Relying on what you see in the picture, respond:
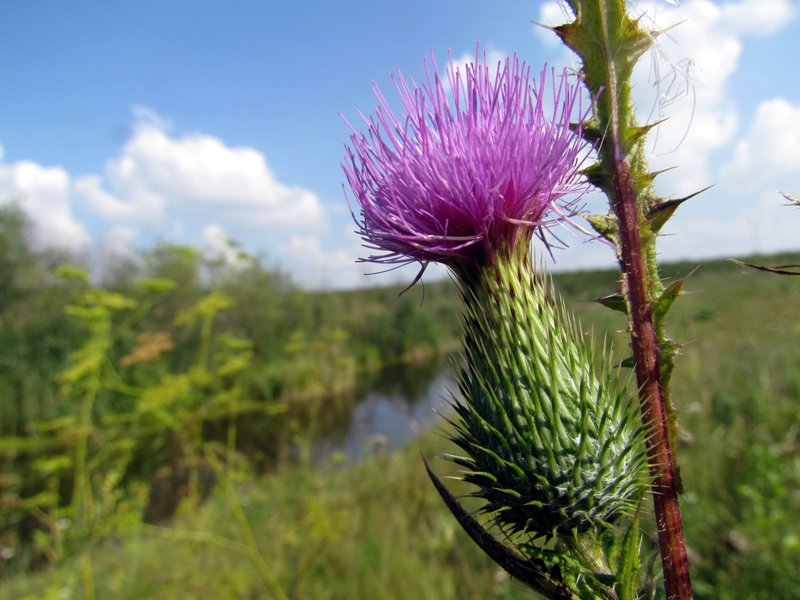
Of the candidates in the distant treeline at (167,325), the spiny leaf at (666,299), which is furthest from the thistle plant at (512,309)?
the distant treeline at (167,325)

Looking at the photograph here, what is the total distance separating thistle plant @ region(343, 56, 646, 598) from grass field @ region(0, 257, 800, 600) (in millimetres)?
440

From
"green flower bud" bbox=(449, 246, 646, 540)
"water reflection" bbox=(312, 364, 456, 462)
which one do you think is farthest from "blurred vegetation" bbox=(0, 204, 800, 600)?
"water reflection" bbox=(312, 364, 456, 462)

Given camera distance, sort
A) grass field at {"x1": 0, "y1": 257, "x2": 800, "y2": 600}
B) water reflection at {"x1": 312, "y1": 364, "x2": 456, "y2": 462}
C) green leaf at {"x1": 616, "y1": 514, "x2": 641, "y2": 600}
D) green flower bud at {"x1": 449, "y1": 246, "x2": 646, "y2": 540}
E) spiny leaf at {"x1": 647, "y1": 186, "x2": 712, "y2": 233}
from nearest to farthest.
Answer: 1. green leaf at {"x1": 616, "y1": 514, "x2": 641, "y2": 600}
2. spiny leaf at {"x1": 647, "y1": 186, "x2": 712, "y2": 233}
3. green flower bud at {"x1": 449, "y1": 246, "x2": 646, "y2": 540}
4. grass field at {"x1": 0, "y1": 257, "x2": 800, "y2": 600}
5. water reflection at {"x1": 312, "y1": 364, "x2": 456, "y2": 462}

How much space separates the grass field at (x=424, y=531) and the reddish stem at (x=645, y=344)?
236 mm

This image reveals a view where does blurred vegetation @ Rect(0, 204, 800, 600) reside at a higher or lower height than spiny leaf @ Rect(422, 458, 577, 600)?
lower

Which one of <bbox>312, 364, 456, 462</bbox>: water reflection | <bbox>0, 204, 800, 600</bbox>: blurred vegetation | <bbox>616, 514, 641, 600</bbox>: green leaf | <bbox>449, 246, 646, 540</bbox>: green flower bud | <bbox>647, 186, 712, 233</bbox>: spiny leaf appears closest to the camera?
<bbox>616, 514, 641, 600</bbox>: green leaf

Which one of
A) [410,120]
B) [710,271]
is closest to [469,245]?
[410,120]

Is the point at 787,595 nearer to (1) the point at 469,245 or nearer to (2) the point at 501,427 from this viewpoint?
(2) the point at 501,427

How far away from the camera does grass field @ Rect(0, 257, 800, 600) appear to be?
325 centimetres

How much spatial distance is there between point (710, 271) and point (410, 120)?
97.8 ft

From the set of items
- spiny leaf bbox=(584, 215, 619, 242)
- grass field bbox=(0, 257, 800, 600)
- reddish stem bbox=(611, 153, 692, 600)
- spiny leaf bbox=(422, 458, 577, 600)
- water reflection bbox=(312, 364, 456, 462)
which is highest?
spiny leaf bbox=(584, 215, 619, 242)

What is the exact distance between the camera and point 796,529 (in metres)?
3.04

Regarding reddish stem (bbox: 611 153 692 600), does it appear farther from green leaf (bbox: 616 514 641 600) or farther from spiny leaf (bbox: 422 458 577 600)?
spiny leaf (bbox: 422 458 577 600)

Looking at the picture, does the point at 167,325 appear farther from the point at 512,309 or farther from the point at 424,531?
the point at 512,309
